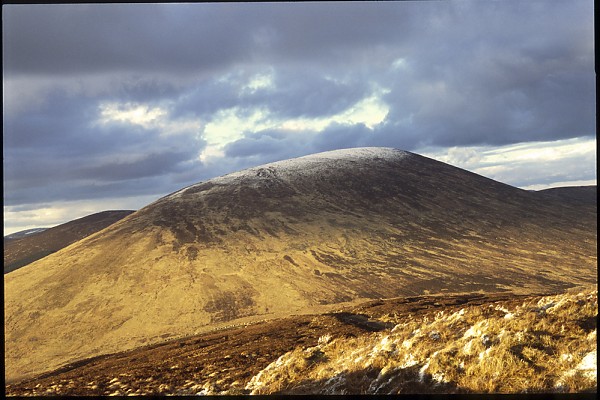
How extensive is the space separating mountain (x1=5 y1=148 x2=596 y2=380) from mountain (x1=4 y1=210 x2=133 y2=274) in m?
36.2

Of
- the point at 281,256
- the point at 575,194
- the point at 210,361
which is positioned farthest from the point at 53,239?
the point at 575,194

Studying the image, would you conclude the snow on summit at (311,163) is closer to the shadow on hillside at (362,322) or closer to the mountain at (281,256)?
the mountain at (281,256)

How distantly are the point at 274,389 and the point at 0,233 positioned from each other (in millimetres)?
6364

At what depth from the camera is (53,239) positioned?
9438 cm

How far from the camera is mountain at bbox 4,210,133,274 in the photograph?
82062mm

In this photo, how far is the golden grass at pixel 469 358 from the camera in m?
8.18

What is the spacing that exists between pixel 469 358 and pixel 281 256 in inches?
1335

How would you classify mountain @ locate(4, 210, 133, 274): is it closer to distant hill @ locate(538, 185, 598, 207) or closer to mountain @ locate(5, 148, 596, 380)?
mountain @ locate(5, 148, 596, 380)

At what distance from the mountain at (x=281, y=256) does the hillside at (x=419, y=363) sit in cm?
1421

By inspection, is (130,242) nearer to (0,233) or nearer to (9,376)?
(9,376)

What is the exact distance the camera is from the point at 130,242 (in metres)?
46.7

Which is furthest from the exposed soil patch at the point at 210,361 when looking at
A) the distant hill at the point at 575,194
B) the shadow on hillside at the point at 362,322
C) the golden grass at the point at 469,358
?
the distant hill at the point at 575,194

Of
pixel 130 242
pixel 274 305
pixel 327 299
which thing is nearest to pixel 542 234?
pixel 327 299

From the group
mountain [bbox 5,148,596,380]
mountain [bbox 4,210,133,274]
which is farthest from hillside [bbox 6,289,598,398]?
mountain [bbox 4,210,133,274]
